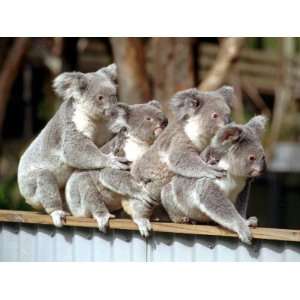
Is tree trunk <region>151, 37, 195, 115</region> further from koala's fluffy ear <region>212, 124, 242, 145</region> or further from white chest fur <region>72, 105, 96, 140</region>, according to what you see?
koala's fluffy ear <region>212, 124, 242, 145</region>

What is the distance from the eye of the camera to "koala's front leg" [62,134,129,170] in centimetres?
538

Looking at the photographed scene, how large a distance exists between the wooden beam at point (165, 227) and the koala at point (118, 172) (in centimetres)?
9

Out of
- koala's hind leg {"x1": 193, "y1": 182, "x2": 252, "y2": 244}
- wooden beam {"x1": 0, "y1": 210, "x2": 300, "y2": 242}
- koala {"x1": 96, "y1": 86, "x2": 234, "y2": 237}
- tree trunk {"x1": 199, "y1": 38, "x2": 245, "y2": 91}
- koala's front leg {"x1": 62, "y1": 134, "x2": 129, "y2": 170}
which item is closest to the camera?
wooden beam {"x1": 0, "y1": 210, "x2": 300, "y2": 242}

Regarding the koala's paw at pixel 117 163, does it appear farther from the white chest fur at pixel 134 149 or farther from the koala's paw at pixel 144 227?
the koala's paw at pixel 144 227

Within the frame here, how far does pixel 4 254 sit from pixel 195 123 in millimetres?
2035

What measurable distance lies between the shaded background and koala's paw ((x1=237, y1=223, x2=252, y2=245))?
4.68 meters

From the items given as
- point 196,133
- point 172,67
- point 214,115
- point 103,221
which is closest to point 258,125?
point 214,115

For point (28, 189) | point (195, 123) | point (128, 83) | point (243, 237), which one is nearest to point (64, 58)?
point (128, 83)

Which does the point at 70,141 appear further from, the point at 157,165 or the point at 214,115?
the point at 214,115

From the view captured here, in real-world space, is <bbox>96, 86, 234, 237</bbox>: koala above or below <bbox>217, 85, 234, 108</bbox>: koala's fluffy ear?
below

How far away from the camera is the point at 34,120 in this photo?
1794 cm

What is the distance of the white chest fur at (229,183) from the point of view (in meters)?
4.88

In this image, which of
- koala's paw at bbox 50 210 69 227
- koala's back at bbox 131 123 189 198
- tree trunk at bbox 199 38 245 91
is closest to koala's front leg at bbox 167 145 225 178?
koala's back at bbox 131 123 189 198

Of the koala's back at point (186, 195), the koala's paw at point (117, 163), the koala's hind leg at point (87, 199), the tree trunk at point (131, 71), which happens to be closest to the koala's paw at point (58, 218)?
the koala's hind leg at point (87, 199)
